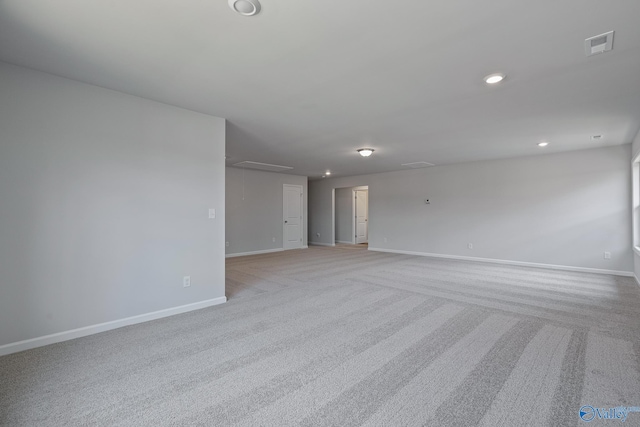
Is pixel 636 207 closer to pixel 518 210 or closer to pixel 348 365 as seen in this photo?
pixel 518 210

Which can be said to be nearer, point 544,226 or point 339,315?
point 339,315

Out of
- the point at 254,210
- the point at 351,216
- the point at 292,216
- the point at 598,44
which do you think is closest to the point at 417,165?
the point at 351,216

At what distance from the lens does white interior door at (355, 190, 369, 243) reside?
11.2m

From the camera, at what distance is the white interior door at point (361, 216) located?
440 inches

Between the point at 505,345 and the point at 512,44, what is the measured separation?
2512mm

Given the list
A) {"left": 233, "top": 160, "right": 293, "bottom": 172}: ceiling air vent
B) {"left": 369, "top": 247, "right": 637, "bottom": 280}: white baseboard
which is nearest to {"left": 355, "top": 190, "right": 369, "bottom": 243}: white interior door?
{"left": 369, "top": 247, "right": 637, "bottom": 280}: white baseboard

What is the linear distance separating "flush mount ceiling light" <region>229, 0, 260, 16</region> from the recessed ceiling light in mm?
2149

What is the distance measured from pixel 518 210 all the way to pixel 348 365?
6.13 metres

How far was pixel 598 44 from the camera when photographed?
218 cm

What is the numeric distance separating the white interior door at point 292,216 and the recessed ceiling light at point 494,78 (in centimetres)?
711

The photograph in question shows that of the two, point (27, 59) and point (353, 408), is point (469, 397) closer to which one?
point (353, 408)

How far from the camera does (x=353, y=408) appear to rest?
180cm

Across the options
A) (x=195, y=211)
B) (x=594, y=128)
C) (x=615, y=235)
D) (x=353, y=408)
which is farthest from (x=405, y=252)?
(x=353, y=408)

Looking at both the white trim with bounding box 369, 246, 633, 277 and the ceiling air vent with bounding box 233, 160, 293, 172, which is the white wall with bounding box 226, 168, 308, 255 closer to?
the ceiling air vent with bounding box 233, 160, 293, 172
